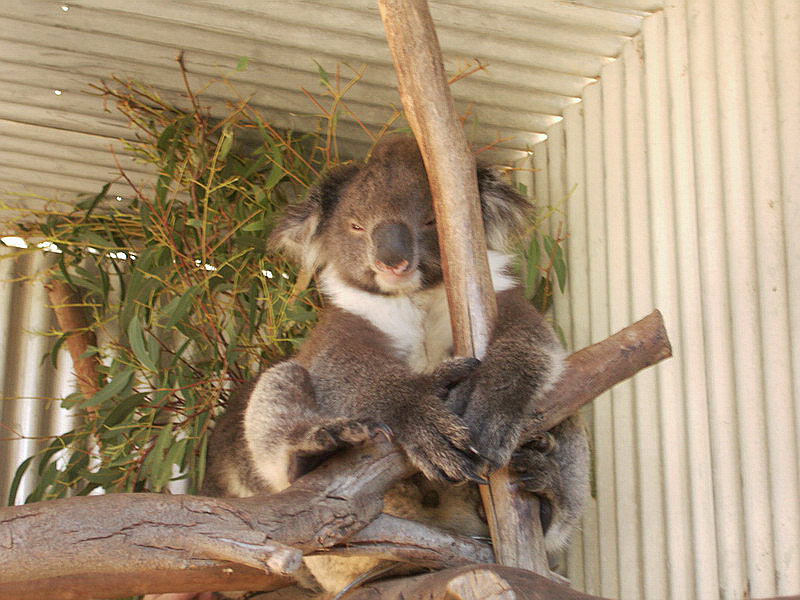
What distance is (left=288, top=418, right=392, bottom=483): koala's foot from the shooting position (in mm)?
2119

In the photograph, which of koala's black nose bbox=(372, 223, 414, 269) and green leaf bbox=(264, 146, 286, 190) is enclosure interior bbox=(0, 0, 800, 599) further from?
koala's black nose bbox=(372, 223, 414, 269)

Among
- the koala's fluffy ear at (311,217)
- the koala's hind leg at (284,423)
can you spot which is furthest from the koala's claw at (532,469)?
the koala's fluffy ear at (311,217)

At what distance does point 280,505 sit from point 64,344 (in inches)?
117

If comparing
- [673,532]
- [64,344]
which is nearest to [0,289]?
[64,344]

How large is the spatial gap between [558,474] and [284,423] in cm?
75

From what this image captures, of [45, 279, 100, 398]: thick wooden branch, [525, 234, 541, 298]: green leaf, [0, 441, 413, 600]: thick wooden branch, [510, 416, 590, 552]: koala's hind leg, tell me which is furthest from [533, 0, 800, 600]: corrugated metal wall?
[45, 279, 100, 398]: thick wooden branch

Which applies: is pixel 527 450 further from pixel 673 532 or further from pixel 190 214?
pixel 190 214

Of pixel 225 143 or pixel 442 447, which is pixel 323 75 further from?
pixel 442 447

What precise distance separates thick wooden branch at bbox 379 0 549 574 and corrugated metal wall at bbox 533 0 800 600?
0.66 meters

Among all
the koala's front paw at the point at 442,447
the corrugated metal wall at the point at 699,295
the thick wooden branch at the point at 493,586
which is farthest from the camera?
the corrugated metal wall at the point at 699,295

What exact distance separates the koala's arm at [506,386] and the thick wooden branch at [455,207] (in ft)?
0.23

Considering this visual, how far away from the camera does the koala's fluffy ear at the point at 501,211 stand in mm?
2799

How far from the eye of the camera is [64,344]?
177 inches

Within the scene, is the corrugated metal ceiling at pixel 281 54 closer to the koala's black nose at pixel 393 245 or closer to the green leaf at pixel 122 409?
the koala's black nose at pixel 393 245
